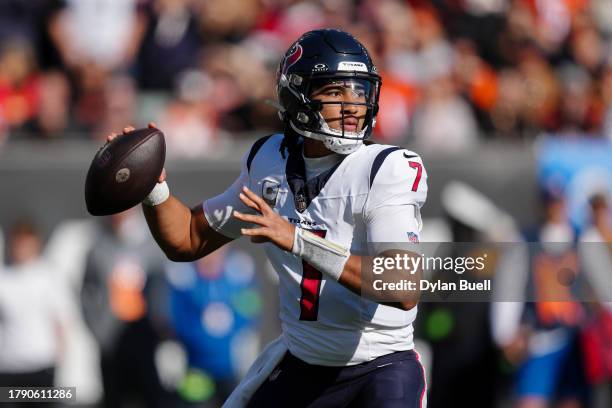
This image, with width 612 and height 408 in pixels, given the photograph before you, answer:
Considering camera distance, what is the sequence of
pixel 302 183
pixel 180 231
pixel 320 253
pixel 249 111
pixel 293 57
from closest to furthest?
pixel 320 253 < pixel 302 183 < pixel 293 57 < pixel 180 231 < pixel 249 111

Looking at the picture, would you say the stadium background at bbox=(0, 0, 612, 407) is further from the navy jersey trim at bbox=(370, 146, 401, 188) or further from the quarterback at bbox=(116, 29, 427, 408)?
the navy jersey trim at bbox=(370, 146, 401, 188)

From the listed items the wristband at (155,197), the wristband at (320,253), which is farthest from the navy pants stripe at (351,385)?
the wristband at (155,197)

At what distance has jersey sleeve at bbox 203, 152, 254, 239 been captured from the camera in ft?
16.2

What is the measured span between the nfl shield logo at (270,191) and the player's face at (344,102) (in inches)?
12.8

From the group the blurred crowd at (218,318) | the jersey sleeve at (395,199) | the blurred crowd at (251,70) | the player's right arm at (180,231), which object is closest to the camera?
the jersey sleeve at (395,199)

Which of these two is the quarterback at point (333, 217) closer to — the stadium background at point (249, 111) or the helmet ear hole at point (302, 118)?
the helmet ear hole at point (302, 118)

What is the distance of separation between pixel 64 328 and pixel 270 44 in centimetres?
303

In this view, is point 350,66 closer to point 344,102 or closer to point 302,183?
point 344,102

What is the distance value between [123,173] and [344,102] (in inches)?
34.9

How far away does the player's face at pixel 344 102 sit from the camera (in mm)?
4613

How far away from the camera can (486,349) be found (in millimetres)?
8336

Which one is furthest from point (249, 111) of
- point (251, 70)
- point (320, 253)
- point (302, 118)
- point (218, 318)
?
point (320, 253)

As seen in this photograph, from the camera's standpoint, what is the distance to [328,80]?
15.4ft

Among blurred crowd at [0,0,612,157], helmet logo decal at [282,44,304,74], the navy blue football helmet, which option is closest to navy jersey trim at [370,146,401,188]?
the navy blue football helmet
